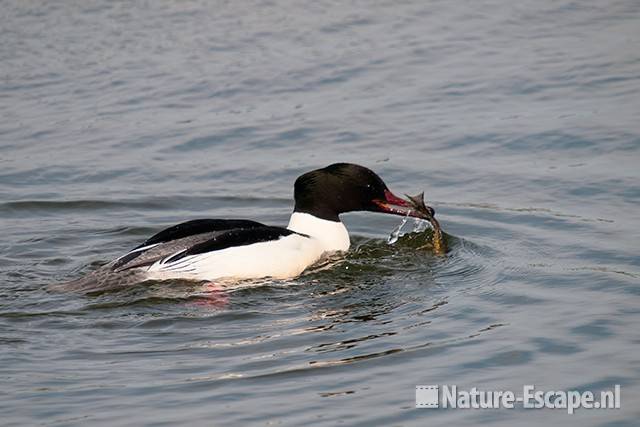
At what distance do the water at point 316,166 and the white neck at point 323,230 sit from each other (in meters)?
0.23

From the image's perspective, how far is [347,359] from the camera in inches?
296

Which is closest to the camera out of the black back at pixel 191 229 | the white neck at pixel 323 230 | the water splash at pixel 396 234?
the black back at pixel 191 229

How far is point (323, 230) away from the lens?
10.1 metres

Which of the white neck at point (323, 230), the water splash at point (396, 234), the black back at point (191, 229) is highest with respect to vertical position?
the black back at point (191, 229)

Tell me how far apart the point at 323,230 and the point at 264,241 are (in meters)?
0.85

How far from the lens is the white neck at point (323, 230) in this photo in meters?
10.1

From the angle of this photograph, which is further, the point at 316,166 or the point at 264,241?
the point at 316,166

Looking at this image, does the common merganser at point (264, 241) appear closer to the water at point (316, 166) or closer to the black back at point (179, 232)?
the black back at point (179, 232)

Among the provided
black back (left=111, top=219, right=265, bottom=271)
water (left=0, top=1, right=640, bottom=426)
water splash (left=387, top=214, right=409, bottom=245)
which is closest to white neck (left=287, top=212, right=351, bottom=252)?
water (left=0, top=1, right=640, bottom=426)

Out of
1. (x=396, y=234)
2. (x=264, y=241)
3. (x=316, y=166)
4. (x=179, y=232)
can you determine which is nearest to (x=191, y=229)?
(x=179, y=232)

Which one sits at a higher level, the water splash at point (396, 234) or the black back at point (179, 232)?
the black back at point (179, 232)

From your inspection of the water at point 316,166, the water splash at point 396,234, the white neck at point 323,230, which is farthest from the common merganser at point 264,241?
the water splash at point 396,234

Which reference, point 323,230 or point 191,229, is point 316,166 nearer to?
point 323,230

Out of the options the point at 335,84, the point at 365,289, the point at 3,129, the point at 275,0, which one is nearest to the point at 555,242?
the point at 365,289
